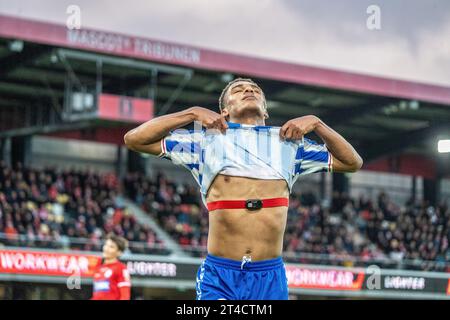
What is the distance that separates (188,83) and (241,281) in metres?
24.4

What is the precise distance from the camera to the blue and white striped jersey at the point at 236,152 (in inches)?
214

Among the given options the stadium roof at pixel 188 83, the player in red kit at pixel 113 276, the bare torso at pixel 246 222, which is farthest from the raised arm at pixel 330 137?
the stadium roof at pixel 188 83

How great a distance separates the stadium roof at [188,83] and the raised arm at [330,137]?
19371 millimetres

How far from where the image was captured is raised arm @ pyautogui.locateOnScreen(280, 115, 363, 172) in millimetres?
5398

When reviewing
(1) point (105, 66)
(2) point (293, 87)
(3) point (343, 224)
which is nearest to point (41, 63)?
(1) point (105, 66)

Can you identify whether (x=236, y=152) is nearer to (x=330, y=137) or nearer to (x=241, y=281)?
(x=330, y=137)

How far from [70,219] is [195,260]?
366cm

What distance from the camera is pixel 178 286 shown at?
22578mm

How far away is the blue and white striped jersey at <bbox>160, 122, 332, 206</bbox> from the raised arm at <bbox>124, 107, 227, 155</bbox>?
74mm

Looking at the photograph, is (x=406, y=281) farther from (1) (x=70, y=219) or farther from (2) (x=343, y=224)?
(1) (x=70, y=219)

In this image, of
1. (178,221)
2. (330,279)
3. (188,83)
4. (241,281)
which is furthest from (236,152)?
(188,83)

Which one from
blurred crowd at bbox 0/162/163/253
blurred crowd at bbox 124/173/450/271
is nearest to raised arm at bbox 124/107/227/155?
blurred crowd at bbox 0/162/163/253

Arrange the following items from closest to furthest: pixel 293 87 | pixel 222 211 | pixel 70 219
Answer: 1. pixel 222 211
2. pixel 70 219
3. pixel 293 87

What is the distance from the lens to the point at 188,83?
29625 mm
